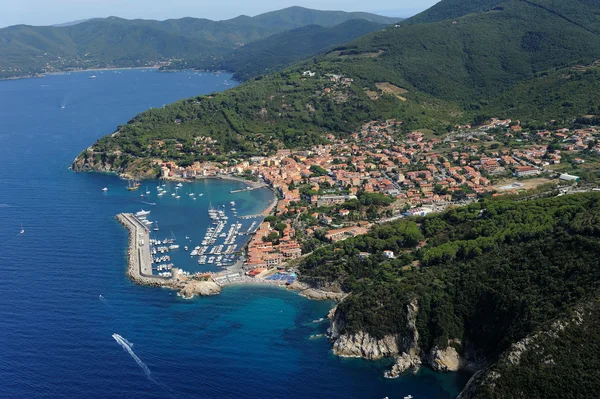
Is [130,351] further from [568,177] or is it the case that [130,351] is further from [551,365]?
[568,177]

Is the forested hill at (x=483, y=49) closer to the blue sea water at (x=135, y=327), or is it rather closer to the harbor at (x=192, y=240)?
the harbor at (x=192, y=240)

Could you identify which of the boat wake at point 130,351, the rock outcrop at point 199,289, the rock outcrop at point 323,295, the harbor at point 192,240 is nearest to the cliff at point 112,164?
the harbor at point 192,240

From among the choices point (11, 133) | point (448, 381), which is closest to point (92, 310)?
point (448, 381)

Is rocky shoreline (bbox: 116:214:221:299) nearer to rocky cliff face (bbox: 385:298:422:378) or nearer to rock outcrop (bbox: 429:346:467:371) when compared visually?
rocky cliff face (bbox: 385:298:422:378)

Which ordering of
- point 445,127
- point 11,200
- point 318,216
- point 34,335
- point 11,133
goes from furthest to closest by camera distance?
point 11,133 → point 445,127 → point 11,200 → point 318,216 → point 34,335

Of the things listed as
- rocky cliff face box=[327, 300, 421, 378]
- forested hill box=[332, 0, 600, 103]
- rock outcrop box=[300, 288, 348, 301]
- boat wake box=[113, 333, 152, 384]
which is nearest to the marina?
rock outcrop box=[300, 288, 348, 301]

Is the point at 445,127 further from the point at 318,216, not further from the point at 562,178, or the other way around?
the point at 318,216
